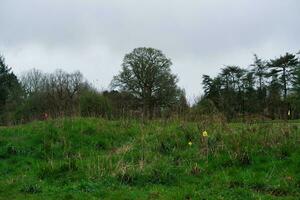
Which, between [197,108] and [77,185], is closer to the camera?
[77,185]

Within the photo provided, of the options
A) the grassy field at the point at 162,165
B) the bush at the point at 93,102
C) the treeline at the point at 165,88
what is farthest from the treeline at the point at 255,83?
the grassy field at the point at 162,165

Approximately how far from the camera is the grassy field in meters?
9.27

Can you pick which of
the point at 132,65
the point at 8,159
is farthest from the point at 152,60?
the point at 8,159

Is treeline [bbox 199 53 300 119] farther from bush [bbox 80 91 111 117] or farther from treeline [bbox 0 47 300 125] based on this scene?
bush [bbox 80 91 111 117]

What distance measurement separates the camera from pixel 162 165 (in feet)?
35.7

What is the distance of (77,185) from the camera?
9.80m

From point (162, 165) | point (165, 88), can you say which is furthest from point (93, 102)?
point (165, 88)

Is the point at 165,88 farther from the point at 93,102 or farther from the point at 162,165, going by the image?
the point at 162,165

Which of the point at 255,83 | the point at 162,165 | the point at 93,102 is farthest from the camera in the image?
the point at 255,83

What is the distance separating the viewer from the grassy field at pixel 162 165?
9266 millimetres

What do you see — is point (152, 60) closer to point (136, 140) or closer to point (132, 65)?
point (132, 65)

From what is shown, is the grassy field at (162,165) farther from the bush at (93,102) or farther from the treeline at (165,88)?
the treeline at (165,88)

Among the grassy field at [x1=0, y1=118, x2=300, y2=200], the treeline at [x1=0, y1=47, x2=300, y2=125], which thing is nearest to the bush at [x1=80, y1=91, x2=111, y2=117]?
the treeline at [x1=0, y1=47, x2=300, y2=125]

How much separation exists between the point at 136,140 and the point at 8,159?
4.03 meters
